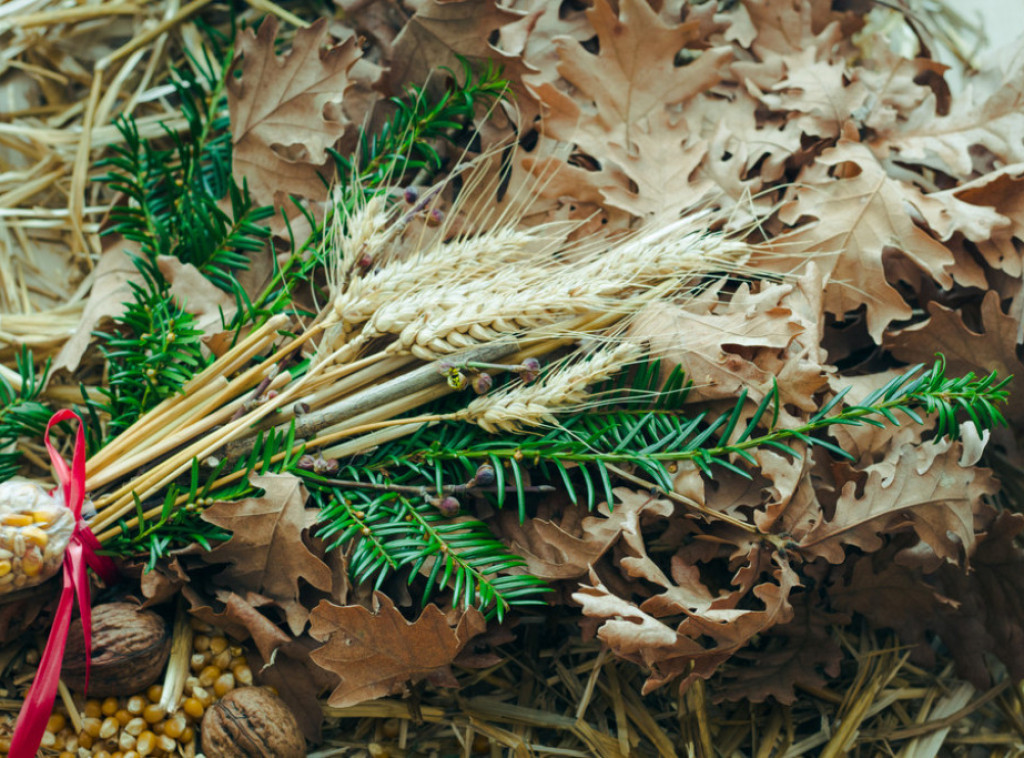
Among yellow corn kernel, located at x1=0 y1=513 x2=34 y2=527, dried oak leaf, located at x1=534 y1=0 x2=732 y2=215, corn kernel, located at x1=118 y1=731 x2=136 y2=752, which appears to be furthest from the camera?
dried oak leaf, located at x1=534 y1=0 x2=732 y2=215

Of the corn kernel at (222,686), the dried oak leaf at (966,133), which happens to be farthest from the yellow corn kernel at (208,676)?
the dried oak leaf at (966,133)

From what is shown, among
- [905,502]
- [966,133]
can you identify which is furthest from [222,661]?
[966,133]

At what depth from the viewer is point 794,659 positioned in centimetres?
110

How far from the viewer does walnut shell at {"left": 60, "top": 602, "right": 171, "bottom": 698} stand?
0.99 meters

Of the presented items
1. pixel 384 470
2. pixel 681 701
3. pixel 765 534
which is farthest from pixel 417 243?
pixel 681 701

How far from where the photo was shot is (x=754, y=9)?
4.20 ft

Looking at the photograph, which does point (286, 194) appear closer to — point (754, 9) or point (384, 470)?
point (384, 470)

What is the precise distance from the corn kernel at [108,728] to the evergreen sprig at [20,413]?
357 mm

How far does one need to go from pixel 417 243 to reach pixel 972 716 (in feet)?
3.58

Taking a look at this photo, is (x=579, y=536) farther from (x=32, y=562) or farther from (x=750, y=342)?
(x=32, y=562)

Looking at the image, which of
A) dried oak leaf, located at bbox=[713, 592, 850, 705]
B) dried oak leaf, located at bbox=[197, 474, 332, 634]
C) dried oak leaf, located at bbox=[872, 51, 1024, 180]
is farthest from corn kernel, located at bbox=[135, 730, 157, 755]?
dried oak leaf, located at bbox=[872, 51, 1024, 180]

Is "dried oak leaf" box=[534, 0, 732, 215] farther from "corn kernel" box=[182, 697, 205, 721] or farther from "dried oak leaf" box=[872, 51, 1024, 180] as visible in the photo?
"corn kernel" box=[182, 697, 205, 721]

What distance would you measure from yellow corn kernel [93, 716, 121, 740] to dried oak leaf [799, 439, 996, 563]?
0.91 metres

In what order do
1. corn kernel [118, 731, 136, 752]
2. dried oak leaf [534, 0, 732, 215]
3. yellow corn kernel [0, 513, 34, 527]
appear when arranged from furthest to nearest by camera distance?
dried oak leaf [534, 0, 732, 215] < corn kernel [118, 731, 136, 752] < yellow corn kernel [0, 513, 34, 527]
